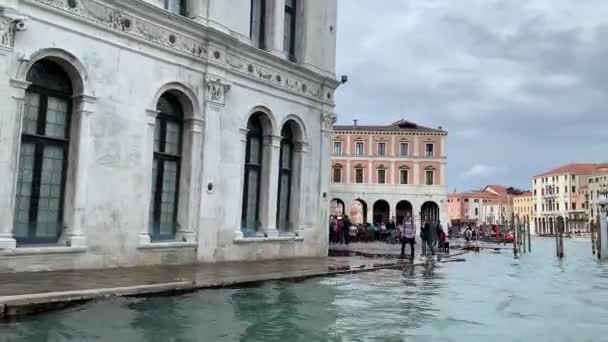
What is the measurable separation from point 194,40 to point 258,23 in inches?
126

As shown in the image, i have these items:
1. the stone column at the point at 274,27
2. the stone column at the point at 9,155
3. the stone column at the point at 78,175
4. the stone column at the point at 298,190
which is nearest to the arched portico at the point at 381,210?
the stone column at the point at 298,190

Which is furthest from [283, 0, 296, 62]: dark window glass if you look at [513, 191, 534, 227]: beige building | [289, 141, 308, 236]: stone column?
[513, 191, 534, 227]: beige building

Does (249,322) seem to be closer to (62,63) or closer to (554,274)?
(62,63)

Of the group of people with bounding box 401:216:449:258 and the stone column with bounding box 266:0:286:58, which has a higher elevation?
the stone column with bounding box 266:0:286:58

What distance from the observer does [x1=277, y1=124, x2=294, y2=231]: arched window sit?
17266 millimetres

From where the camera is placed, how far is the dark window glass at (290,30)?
17.5m

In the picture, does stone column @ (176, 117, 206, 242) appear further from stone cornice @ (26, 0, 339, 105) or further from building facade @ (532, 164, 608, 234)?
building facade @ (532, 164, 608, 234)

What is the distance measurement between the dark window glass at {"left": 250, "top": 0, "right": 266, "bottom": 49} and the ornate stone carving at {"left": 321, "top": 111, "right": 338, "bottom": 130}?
10.7 ft

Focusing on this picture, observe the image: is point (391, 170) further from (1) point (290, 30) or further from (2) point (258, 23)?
(2) point (258, 23)

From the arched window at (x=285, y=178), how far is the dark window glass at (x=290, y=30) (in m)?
2.37

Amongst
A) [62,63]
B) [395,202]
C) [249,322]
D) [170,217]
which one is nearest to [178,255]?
[170,217]

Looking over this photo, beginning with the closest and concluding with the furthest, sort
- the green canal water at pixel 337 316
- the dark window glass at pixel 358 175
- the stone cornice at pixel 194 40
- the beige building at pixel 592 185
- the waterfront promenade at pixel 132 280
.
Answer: the green canal water at pixel 337 316, the waterfront promenade at pixel 132 280, the stone cornice at pixel 194 40, the dark window glass at pixel 358 175, the beige building at pixel 592 185

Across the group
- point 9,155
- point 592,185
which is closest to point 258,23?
point 9,155

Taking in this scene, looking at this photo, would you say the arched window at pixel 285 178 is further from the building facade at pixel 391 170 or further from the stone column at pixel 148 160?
the building facade at pixel 391 170
